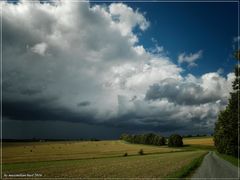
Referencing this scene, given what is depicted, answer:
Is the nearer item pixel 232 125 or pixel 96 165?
pixel 96 165

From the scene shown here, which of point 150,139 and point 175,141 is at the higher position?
→ point 150,139

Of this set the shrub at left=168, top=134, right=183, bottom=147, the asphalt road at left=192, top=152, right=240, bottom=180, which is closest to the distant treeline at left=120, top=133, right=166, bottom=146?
the shrub at left=168, top=134, right=183, bottom=147

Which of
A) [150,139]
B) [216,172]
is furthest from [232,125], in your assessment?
[150,139]

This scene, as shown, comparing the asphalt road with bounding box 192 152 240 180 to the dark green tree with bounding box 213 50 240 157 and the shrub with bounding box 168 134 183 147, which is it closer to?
the dark green tree with bounding box 213 50 240 157

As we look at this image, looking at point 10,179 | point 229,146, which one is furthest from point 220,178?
point 229,146

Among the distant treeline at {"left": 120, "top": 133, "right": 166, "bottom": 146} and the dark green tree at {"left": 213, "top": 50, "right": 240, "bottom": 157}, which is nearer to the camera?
the dark green tree at {"left": 213, "top": 50, "right": 240, "bottom": 157}

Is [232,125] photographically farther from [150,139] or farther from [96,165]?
[150,139]

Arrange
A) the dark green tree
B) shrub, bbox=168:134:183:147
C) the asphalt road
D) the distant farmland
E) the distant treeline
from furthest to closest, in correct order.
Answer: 1. the distant treeline
2. shrub, bbox=168:134:183:147
3. the dark green tree
4. the distant farmland
5. the asphalt road

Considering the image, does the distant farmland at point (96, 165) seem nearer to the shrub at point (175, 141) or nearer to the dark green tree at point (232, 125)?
the dark green tree at point (232, 125)

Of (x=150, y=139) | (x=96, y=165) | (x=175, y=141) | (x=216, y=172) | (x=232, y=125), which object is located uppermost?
(x=232, y=125)

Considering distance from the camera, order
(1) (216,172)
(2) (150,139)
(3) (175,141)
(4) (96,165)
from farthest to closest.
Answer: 1. (2) (150,139)
2. (3) (175,141)
3. (4) (96,165)
4. (1) (216,172)

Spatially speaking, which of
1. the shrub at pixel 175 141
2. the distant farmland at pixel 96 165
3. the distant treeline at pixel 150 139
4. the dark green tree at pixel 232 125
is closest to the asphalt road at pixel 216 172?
the distant farmland at pixel 96 165

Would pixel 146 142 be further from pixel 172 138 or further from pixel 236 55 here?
pixel 236 55

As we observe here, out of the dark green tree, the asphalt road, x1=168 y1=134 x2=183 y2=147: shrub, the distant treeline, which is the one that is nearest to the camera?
the asphalt road
